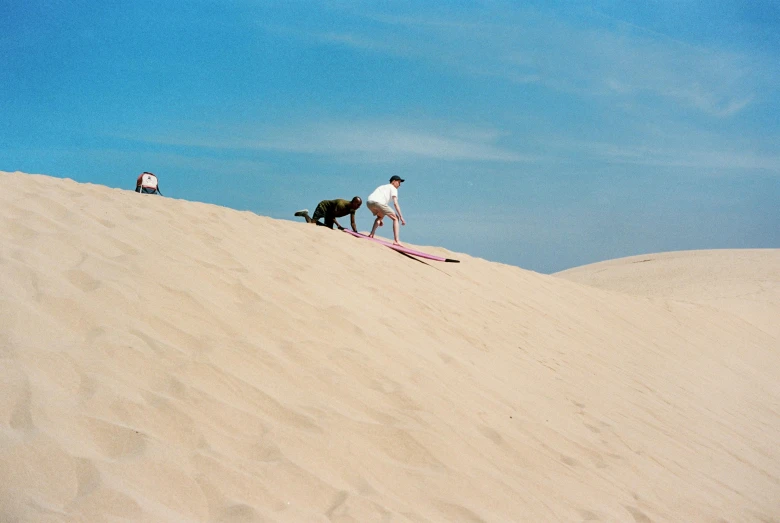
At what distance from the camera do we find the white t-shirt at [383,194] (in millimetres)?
10320

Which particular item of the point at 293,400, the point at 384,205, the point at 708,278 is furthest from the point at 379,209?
the point at 708,278

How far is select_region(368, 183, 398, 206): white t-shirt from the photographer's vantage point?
406 inches

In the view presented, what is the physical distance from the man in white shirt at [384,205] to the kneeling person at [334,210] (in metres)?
0.38

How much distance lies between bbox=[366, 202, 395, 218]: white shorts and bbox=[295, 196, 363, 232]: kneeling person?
1.22 feet

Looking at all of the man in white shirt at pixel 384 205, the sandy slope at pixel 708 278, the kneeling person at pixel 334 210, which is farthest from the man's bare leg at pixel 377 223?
the sandy slope at pixel 708 278

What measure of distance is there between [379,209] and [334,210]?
0.78 metres

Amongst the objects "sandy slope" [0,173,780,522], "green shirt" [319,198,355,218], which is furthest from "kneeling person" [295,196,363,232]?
"sandy slope" [0,173,780,522]

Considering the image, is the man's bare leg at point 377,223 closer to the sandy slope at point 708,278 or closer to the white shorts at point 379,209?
the white shorts at point 379,209

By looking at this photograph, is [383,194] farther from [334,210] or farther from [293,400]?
[293,400]

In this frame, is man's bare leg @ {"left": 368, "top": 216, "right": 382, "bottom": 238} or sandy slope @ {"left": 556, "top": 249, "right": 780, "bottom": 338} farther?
sandy slope @ {"left": 556, "top": 249, "right": 780, "bottom": 338}

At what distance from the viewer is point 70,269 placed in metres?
3.87

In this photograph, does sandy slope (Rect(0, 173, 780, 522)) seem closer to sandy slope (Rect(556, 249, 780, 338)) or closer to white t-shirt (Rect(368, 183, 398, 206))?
white t-shirt (Rect(368, 183, 398, 206))

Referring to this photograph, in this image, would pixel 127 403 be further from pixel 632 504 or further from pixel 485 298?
pixel 485 298

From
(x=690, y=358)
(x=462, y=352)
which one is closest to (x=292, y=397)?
(x=462, y=352)
